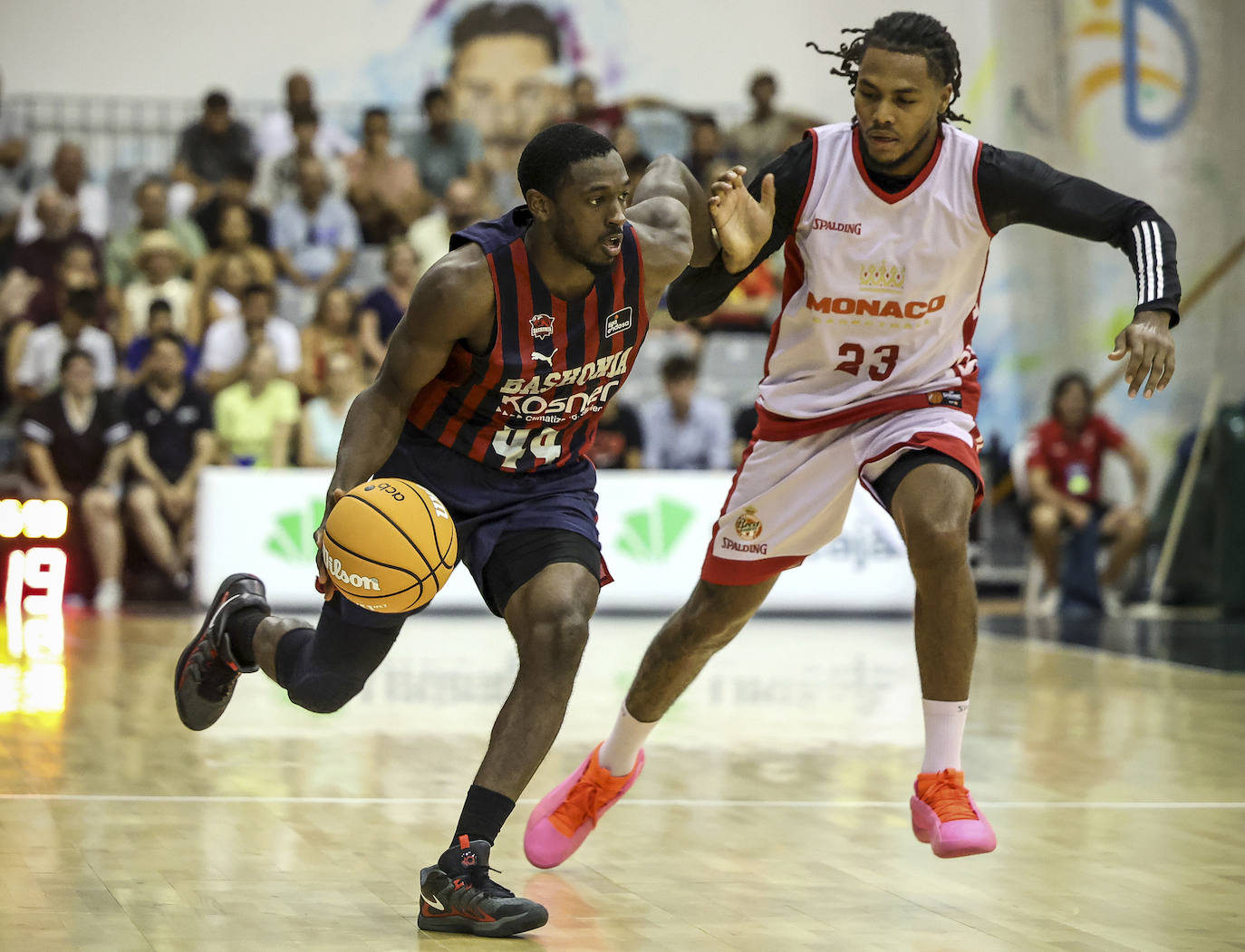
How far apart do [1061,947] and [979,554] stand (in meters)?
10.5

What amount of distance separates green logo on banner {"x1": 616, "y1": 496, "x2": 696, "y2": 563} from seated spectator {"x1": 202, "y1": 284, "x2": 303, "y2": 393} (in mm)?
2928

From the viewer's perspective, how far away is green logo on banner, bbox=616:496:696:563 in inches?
478

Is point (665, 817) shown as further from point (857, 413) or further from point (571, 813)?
point (857, 413)

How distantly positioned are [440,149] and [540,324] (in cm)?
1109

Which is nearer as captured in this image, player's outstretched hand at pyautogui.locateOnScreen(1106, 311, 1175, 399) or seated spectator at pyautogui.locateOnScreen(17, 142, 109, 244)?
player's outstretched hand at pyautogui.locateOnScreen(1106, 311, 1175, 399)

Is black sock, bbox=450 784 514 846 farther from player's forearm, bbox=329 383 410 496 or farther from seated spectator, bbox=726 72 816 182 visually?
seated spectator, bbox=726 72 816 182

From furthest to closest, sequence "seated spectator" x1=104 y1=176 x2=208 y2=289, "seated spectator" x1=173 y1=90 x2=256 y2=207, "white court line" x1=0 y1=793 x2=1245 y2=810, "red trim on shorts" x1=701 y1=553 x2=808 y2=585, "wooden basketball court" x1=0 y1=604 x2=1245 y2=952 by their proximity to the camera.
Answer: "seated spectator" x1=173 y1=90 x2=256 y2=207 → "seated spectator" x1=104 y1=176 x2=208 y2=289 → "white court line" x1=0 y1=793 x2=1245 y2=810 → "red trim on shorts" x1=701 y1=553 x2=808 y2=585 → "wooden basketball court" x1=0 y1=604 x2=1245 y2=952

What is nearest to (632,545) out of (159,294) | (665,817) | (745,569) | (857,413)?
(159,294)

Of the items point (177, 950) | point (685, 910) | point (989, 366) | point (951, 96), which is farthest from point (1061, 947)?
point (989, 366)

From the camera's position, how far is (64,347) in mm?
13156

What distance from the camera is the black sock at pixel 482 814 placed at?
159 inches

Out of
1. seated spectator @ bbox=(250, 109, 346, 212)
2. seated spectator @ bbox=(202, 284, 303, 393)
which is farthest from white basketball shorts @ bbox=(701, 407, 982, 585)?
seated spectator @ bbox=(250, 109, 346, 212)

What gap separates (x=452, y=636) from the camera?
36.0 ft

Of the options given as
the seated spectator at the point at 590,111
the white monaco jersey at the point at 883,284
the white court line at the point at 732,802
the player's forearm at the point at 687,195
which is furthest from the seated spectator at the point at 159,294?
the white monaco jersey at the point at 883,284
